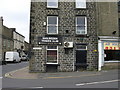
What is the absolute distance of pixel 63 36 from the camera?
688 inches

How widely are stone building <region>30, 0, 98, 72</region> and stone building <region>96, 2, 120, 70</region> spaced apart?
728mm

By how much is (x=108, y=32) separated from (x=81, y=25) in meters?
3.14

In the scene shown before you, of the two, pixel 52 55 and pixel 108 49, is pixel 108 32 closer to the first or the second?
pixel 108 49

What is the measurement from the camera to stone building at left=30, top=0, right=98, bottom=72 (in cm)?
1716

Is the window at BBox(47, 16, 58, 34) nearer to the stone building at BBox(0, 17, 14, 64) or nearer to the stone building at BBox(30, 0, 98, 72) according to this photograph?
the stone building at BBox(30, 0, 98, 72)

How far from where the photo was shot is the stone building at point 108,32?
18.0 metres

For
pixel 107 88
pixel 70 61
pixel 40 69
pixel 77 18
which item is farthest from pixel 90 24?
pixel 107 88

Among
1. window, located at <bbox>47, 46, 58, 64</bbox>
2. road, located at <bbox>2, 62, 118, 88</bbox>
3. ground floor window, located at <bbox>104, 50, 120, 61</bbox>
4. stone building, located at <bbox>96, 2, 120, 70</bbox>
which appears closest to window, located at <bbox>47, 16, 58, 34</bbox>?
window, located at <bbox>47, 46, 58, 64</bbox>

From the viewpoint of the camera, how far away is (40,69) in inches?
670

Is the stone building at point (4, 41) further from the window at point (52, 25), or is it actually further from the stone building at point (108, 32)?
the stone building at point (108, 32)

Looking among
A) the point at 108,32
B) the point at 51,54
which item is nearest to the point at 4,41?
the point at 51,54

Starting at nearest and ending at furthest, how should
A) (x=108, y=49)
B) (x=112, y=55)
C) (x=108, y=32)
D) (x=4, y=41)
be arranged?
(x=108, y=49) → (x=108, y=32) → (x=112, y=55) → (x=4, y=41)

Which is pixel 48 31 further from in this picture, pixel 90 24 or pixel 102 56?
pixel 102 56

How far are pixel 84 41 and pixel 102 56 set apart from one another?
253cm
